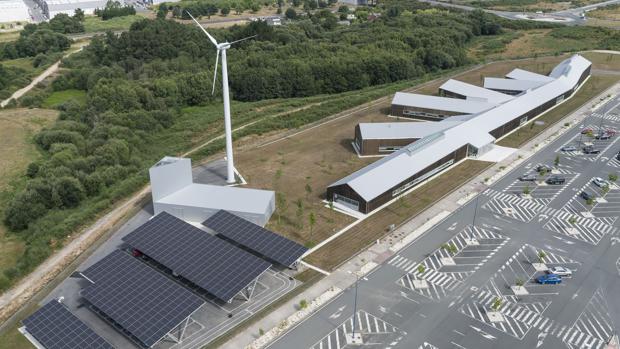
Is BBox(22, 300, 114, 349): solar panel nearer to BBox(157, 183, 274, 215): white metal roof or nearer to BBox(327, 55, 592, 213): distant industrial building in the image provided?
BBox(157, 183, 274, 215): white metal roof

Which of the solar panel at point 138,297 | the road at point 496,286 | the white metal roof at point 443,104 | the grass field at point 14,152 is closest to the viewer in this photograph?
the solar panel at point 138,297

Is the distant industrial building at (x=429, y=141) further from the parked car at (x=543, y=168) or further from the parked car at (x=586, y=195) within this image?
the parked car at (x=586, y=195)

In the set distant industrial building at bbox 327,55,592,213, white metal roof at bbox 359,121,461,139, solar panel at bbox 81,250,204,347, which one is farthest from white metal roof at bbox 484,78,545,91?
solar panel at bbox 81,250,204,347

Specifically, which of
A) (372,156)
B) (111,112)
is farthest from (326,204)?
(111,112)

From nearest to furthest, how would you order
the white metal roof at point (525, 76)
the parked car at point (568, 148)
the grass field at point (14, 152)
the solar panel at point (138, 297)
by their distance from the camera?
the solar panel at point (138, 297) < the grass field at point (14, 152) < the parked car at point (568, 148) < the white metal roof at point (525, 76)

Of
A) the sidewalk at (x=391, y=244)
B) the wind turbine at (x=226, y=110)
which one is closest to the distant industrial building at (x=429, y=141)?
the sidewalk at (x=391, y=244)

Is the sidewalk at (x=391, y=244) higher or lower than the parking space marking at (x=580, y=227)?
higher
